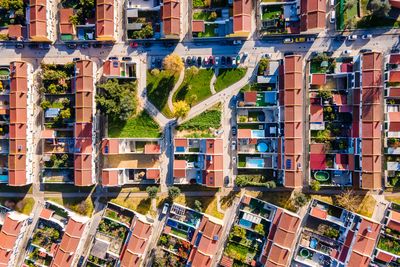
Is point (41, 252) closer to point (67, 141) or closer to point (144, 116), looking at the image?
point (67, 141)

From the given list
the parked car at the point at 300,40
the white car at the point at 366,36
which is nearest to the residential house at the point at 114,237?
the parked car at the point at 300,40

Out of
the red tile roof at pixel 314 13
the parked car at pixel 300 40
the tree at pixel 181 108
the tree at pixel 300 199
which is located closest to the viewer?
the red tile roof at pixel 314 13

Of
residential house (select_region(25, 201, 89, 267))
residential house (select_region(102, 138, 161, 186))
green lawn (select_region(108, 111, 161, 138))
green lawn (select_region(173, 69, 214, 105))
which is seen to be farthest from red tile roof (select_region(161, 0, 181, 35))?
residential house (select_region(25, 201, 89, 267))

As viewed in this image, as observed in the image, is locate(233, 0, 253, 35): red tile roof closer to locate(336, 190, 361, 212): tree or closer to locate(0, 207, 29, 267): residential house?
locate(336, 190, 361, 212): tree

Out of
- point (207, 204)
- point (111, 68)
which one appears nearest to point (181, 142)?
point (207, 204)

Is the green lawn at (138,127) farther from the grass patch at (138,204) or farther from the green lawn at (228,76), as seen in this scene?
the green lawn at (228,76)

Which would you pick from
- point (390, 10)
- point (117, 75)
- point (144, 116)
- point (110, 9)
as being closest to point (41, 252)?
point (144, 116)

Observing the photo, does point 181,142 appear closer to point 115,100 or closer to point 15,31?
point 115,100
